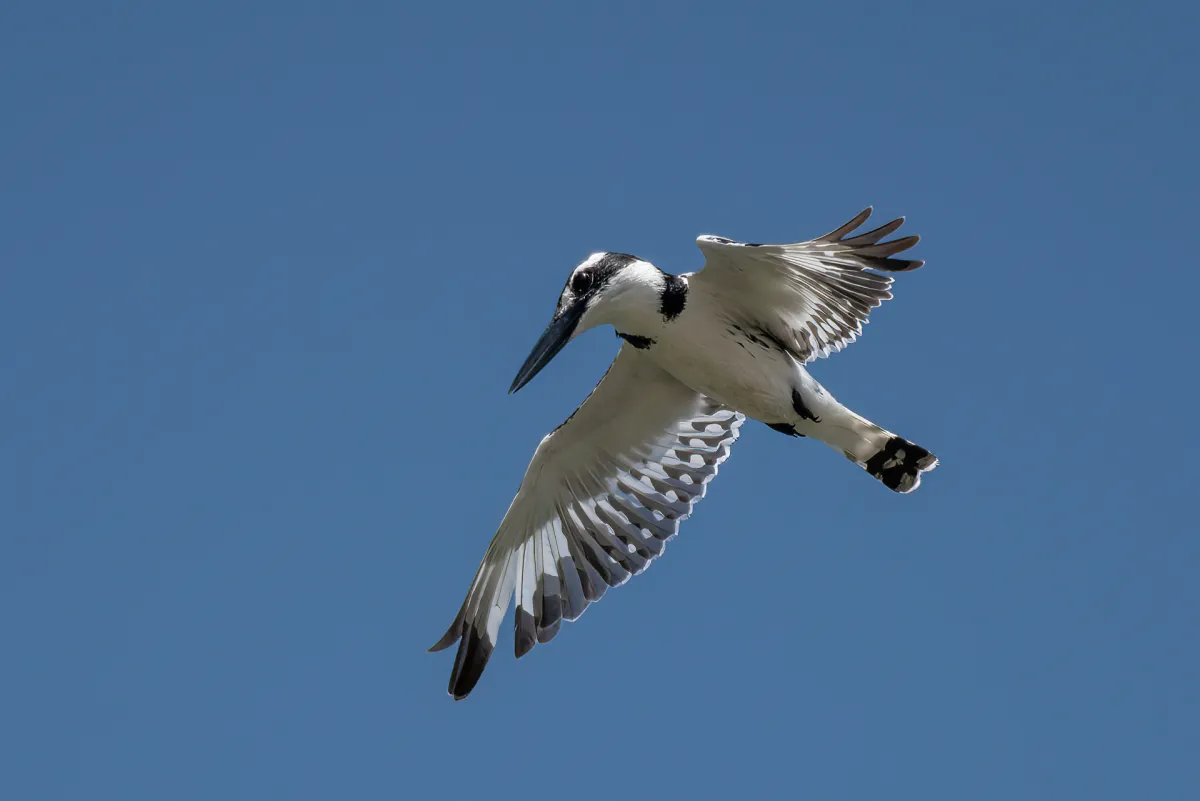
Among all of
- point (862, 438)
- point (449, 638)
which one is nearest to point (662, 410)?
point (862, 438)

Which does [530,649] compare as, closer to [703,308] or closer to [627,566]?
[627,566]

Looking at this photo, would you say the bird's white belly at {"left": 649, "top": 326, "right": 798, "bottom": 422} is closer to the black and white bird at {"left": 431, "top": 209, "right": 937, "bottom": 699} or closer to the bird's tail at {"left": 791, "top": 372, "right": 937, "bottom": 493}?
the black and white bird at {"left": 431, "top": 209, "right": 937, "bottom": 699}

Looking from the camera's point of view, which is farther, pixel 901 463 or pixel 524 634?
pixel 524 634

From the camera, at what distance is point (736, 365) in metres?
8.47

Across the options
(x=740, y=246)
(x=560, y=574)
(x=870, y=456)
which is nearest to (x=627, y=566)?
(x=560, y=574)

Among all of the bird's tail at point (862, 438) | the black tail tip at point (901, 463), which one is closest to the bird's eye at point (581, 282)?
the bird's tail at point (862, 438)

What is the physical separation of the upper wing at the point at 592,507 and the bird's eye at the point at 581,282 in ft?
4.48

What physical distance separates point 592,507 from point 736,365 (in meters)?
1.88

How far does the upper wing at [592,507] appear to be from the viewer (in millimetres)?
9477

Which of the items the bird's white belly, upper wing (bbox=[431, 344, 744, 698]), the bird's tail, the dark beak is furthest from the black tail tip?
the dark beak

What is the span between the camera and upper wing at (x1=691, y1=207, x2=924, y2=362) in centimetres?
791

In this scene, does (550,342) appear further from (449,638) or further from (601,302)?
(449,638)

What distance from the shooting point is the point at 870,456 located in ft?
28.5

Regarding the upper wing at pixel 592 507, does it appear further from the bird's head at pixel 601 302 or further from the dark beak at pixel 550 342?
the dark beak at pixel 550 342
